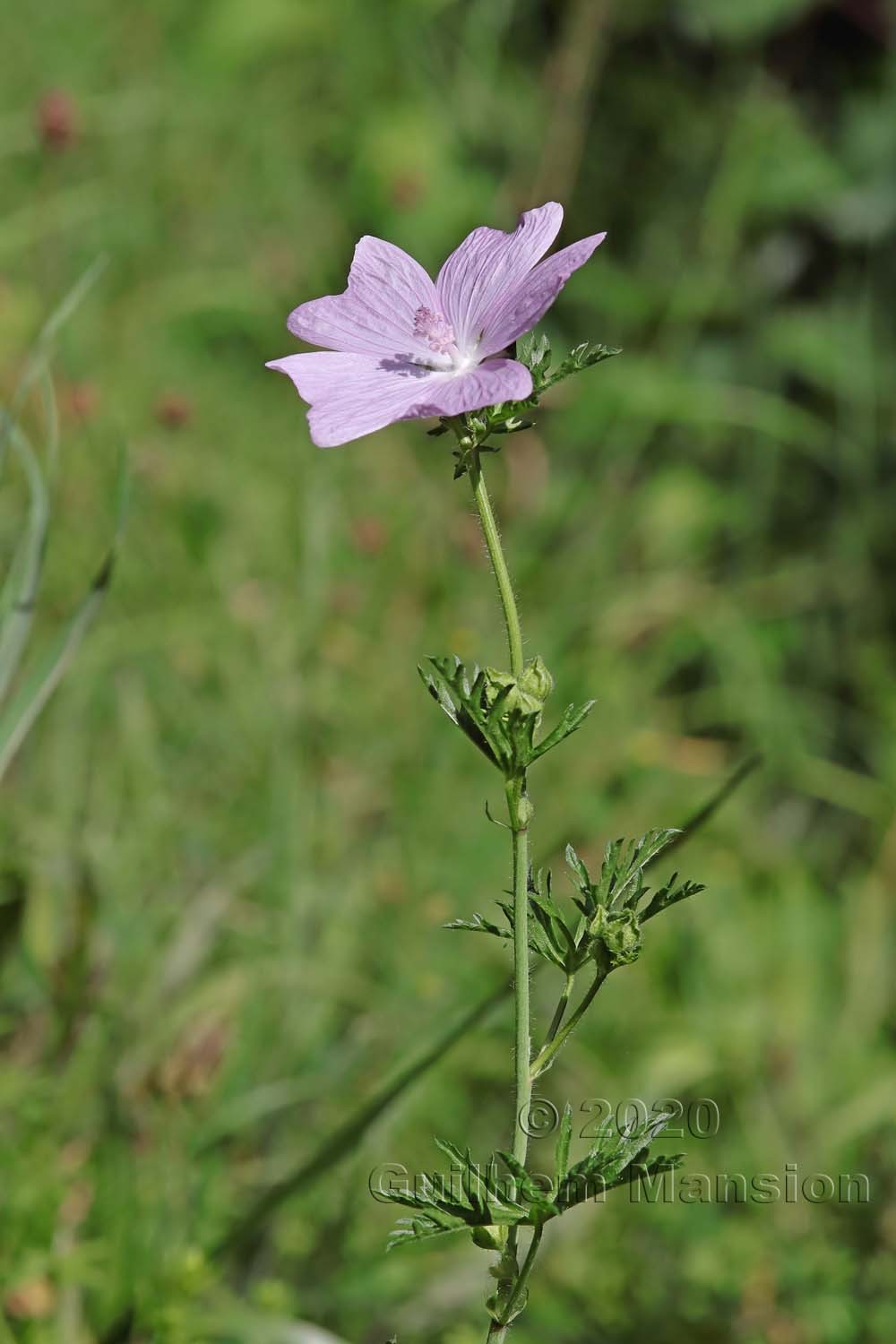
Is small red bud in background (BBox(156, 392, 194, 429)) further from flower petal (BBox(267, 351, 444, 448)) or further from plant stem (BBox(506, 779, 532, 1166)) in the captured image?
plant stem (BBox(506, 779, 532, 1166))

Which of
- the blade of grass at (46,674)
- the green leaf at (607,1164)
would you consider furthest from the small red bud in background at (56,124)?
the green leaf at (607,1164)

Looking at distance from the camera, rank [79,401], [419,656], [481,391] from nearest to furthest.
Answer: [481,391] < [79,401] < [419,656]

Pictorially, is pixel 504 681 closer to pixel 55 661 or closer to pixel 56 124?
pixel 55 661

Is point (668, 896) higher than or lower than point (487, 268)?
lower

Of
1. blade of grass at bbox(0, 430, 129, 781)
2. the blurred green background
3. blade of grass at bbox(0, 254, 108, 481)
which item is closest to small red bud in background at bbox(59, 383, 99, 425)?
the blurred green background

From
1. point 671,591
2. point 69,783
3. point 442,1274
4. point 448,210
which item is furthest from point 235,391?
point 442,1274

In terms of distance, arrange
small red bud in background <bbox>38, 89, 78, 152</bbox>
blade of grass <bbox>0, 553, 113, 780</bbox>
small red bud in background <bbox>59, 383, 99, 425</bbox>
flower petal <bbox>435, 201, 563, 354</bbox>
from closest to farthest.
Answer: flower petal <bbox>435, 201, 563, 354</bbox> → blade of grass <bbox>0, 553, 113, 780</bbox> → small red bud in background <bbox>38, 89, 78, 152</bbox> → small red bud in background <bbox>59, 383, 99, 425</bbox>

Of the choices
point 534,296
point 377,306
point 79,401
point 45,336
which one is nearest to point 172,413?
point 79,401
